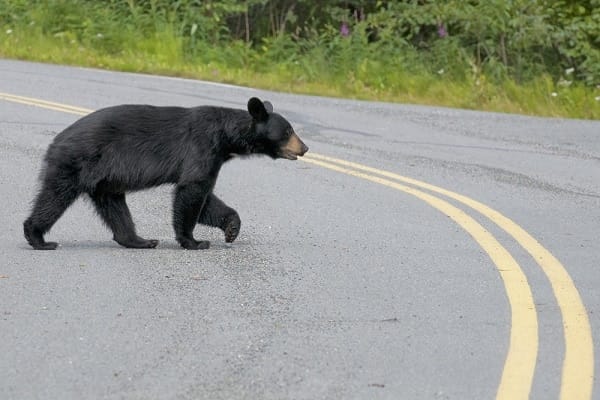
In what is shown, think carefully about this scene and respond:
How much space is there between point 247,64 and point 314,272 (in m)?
12.2

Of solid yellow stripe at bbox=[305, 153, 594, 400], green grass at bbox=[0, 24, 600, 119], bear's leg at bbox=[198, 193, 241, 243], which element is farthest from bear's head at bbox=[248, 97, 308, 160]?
green grass at bbox=[0, 24, 600, 119]

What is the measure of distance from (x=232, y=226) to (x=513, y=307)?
2202 millimetres

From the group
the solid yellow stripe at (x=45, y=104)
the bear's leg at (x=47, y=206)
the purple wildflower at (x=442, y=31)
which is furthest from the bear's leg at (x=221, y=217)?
the purple wildflower at (x=442, y=31)

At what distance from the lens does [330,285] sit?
732 centimetres

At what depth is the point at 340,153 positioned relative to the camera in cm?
1215

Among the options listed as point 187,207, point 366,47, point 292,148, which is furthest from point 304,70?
point 187,207

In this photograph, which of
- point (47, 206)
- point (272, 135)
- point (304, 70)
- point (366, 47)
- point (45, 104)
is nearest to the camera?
point (47, 206)

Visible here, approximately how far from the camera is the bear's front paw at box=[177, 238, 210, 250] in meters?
8.33

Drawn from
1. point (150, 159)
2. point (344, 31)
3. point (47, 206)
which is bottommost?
point (344, 31)

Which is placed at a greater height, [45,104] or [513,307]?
[513,307]

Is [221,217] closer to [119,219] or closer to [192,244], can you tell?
[192,244]

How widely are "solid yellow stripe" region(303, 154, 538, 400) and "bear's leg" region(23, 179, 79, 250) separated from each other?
2603mm

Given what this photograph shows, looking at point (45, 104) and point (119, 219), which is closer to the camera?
point (119, 219)

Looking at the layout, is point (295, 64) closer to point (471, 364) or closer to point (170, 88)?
point (170, 88)
